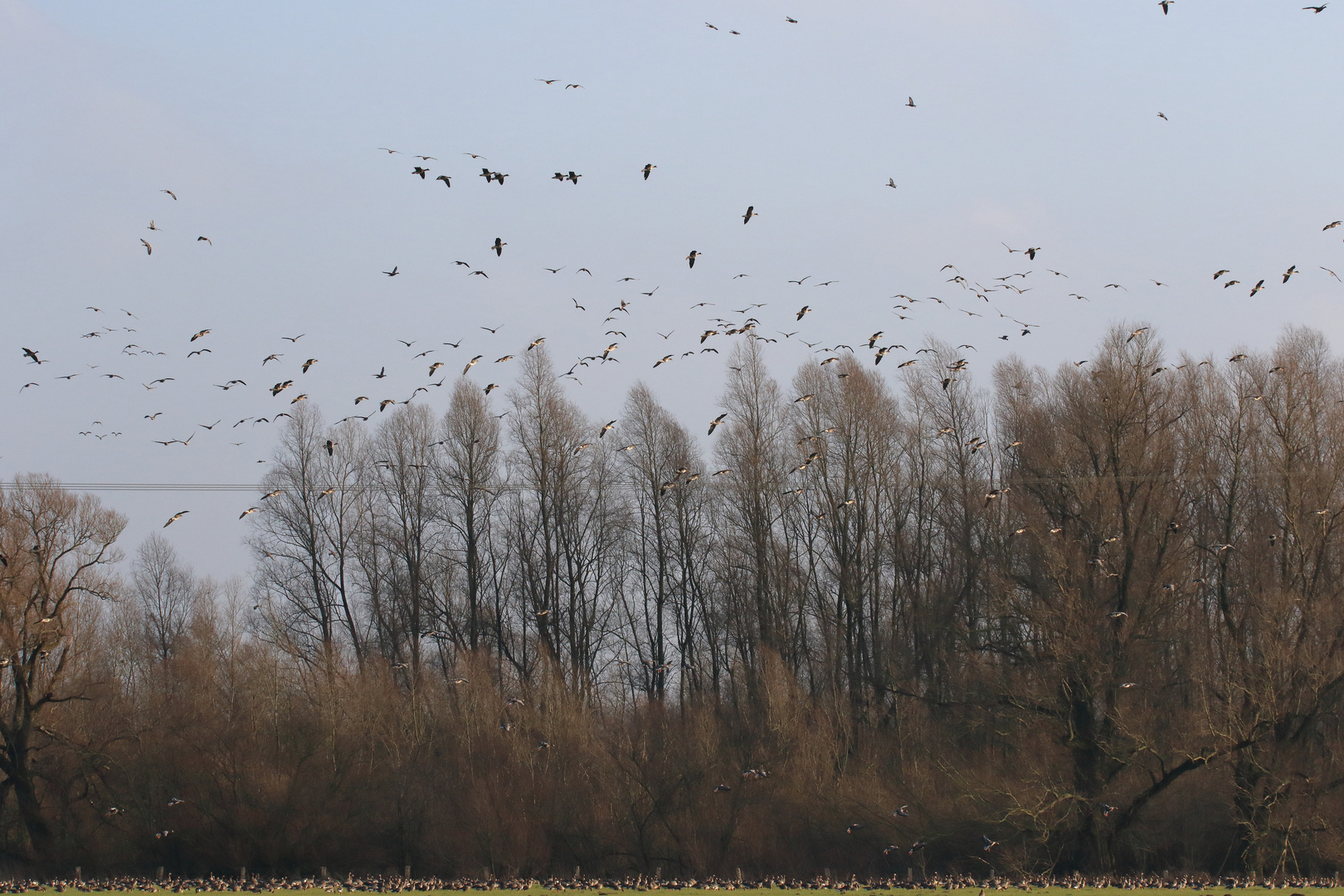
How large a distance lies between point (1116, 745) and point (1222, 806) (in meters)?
3.78

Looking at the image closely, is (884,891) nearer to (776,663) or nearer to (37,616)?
(776,663)

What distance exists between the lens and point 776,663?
160 feet

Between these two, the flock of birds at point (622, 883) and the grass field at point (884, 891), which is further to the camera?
the flock of birds at point (622, 883)

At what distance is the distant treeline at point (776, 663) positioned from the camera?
39250 millimetres

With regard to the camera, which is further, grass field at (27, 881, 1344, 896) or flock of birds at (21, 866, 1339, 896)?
flock of birds at (21, 866, 1339, 896)

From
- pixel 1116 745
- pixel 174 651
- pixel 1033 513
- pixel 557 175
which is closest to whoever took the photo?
pixel 557 175

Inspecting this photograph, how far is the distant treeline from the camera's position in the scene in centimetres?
3925

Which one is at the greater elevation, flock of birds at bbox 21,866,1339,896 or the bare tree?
the bare tree

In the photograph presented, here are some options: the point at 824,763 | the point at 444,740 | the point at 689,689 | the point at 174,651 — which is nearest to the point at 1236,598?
the point at 824,763

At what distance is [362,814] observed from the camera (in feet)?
149

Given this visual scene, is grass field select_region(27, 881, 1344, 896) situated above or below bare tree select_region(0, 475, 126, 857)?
below

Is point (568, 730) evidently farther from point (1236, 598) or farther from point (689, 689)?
point (1236, 598)

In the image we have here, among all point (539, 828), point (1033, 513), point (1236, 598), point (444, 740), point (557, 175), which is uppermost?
point (557, 175)

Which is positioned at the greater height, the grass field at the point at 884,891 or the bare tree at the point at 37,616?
the bare tree at the point at 37,616
